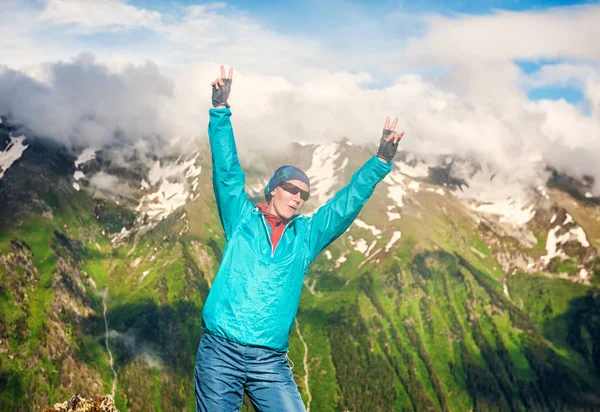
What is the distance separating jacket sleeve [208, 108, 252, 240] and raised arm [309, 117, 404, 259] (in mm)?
1486

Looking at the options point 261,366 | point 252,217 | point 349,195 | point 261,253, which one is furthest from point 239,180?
point 261,366

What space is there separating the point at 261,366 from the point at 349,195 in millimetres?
3614

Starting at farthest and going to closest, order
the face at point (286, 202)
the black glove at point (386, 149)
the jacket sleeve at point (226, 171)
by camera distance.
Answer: the black glove at point (386, 149)
the face at point (286, 202)
the jacket sleeve at point (226, 171)

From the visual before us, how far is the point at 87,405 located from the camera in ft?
45.0

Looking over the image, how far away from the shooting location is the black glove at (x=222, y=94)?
1023 centimetres

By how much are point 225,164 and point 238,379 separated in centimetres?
393

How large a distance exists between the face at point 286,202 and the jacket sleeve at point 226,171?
1.90 ft

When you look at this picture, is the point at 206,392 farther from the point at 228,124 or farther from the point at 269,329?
the point at 228,124

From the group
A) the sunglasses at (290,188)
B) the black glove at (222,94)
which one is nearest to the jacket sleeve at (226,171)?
the black glove at (222,94)

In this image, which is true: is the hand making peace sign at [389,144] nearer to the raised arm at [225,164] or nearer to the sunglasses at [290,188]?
the sunglasses at [290,188]

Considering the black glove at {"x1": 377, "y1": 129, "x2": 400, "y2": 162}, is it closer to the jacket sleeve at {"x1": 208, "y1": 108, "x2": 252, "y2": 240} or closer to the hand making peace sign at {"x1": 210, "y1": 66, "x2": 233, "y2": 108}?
the jacket sleeve at {"x1": 208, "y1": 108, "x2": 252, "y2": 240}

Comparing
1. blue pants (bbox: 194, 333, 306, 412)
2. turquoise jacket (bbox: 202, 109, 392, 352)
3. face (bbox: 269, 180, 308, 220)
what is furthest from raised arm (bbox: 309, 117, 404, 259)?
blue pants (bbox: 194, 333, 306, 412)

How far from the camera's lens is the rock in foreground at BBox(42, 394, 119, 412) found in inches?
536

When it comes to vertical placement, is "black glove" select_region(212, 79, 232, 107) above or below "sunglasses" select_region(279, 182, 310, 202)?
above
